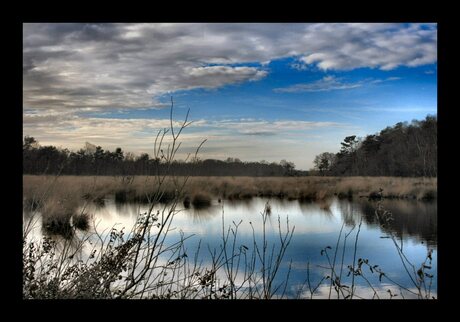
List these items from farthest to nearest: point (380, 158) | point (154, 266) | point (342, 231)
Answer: point (380, 158)
point (342, 231)
point (154, 266)

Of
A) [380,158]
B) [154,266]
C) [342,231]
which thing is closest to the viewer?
[154,266]

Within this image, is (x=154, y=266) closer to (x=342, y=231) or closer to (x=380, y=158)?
(x=342, y=231)

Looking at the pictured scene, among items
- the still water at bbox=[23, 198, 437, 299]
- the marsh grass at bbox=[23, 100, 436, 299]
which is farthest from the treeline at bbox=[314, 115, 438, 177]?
the marsh grass at bbox=[23, 100, 436, 299]

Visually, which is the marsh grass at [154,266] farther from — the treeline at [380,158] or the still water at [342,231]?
the treeline at [380,158]

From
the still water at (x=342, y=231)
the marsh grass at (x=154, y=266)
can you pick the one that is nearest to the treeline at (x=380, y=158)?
the still water at (x=342, y=231)

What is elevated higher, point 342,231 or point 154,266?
point 154,266

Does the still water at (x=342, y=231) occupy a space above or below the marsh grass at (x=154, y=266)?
below

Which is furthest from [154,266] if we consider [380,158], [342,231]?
[380,158]

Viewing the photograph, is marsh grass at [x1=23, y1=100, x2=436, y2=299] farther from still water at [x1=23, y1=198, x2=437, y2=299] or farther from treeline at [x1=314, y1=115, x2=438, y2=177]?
treeline at [x1=314, y1=115, x2=438, y2=177]
